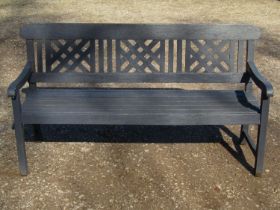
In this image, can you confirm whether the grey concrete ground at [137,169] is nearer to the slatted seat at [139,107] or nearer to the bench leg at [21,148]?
the bench leg at [21,148]

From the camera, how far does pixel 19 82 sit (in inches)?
161

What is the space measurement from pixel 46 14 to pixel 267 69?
5.68 meters

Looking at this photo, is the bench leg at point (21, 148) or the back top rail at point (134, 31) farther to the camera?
the back top rail at point (134, 31)

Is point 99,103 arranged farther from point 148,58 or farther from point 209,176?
point 209,176

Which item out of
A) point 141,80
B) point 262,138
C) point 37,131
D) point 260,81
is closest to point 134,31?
point 141,80

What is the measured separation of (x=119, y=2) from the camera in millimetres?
12148

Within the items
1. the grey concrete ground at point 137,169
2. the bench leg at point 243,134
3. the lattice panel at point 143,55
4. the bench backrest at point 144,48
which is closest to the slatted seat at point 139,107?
the bench backrest at point 144,48

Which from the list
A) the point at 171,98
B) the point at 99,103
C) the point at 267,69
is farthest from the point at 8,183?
the point at 267,69

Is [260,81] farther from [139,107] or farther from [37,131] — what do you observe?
[37,131]

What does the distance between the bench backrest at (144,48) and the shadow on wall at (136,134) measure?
0.68 meters

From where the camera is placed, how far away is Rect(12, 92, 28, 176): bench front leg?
3.96m

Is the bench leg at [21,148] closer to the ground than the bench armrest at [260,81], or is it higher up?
closer to the ground

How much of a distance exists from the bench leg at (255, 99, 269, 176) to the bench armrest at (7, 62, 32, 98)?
7.04 ft

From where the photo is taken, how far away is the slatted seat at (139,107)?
13.2ft
